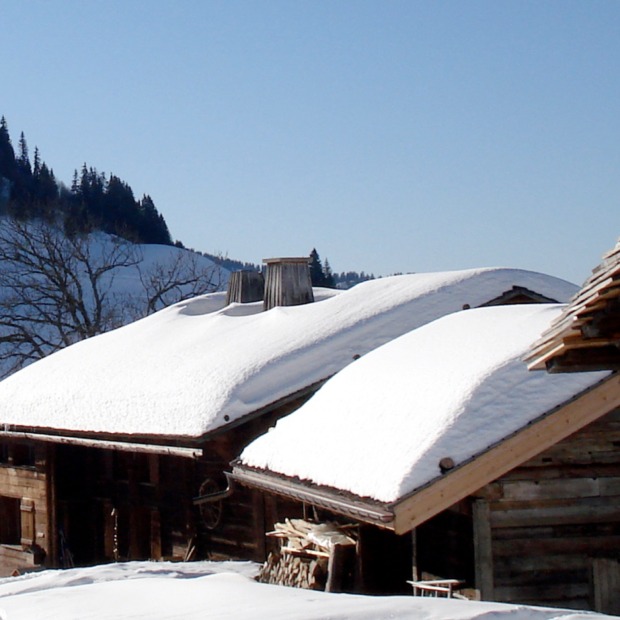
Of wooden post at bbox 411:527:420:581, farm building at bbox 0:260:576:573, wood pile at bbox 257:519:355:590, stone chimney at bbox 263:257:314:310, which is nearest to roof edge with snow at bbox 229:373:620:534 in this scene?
wooden post at bbox 411:527:420:581

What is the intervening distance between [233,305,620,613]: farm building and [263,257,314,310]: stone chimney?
32.6ft

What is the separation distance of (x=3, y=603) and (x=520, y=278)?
9.91m

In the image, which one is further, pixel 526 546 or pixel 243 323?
pixel 243 323

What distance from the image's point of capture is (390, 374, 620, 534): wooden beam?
796 centimetres

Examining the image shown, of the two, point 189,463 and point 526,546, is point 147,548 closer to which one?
point 189,463

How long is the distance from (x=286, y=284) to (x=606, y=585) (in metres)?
11.6

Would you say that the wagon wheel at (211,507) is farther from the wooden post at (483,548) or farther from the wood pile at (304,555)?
the wooden post at (483,548)

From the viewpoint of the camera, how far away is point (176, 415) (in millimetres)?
13922

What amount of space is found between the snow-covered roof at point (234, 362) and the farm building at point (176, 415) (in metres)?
0.03

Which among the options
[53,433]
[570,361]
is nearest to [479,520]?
[570,361]

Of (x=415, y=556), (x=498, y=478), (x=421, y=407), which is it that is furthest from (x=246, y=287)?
(x=498, y=478)

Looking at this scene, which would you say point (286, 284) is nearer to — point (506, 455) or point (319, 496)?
point (319, 496)

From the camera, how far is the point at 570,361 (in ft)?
20.3

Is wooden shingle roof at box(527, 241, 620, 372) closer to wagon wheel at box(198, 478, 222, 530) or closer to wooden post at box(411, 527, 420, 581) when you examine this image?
wooden post at box(411, 527, 420, 581)
